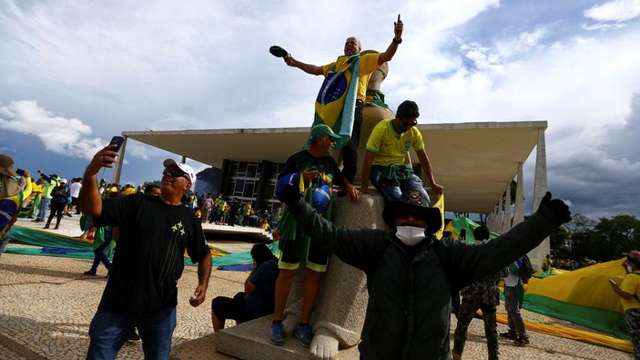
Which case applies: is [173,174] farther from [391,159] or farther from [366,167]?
[391,159]

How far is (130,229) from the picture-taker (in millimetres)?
2018

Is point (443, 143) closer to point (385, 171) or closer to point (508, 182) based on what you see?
point (508, 182)

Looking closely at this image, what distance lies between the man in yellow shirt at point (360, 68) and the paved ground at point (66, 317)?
2.57m

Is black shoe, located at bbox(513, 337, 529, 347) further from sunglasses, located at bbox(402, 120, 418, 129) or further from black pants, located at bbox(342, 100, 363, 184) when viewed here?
sunglasses, located at bbox(402, 120, 418, 129)

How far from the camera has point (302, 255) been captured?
2.90 m

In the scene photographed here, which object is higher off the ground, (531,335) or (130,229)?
(130,229)

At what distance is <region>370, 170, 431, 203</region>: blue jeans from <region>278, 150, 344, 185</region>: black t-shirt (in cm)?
49

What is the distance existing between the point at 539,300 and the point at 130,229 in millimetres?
10912

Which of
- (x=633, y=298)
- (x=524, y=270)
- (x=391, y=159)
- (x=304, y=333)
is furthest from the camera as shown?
(x=524, y=270)

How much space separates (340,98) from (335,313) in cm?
207

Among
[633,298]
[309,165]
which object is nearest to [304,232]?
[309,165]

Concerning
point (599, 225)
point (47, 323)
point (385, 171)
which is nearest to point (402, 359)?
point (385, 171)

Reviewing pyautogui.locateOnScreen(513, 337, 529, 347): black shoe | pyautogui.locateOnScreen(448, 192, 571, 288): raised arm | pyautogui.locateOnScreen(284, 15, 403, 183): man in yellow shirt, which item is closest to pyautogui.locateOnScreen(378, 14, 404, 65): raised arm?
pyautogui.locateOnScreen(284, 15, 403, 183): man in yellow shirt

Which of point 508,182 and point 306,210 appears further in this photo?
point 508,182
